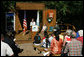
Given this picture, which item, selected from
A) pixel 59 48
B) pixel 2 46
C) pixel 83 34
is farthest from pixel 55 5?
pixel 2 46

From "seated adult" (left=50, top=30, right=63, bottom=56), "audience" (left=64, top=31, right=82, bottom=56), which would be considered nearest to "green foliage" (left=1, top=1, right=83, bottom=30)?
"seated adult" (left=50, top=30, right=63, bottom=56)

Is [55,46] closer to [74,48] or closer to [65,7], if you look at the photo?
[74,48]

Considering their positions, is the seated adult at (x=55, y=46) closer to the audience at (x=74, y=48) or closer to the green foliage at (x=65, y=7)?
the audience at (x=74, y=48)

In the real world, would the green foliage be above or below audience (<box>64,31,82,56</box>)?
above

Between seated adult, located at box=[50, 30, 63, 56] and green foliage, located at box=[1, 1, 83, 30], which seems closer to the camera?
seated adult, located at box=[50, 30, 63, 56]

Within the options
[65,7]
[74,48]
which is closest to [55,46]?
[74,48]

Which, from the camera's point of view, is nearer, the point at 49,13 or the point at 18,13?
the point at 49,13

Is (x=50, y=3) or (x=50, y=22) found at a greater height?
(x=50, y=3)

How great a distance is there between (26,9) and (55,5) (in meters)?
3.10

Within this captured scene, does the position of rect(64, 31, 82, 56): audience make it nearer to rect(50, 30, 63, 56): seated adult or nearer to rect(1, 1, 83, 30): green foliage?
rect(50, 30, 63, 56): seated adult

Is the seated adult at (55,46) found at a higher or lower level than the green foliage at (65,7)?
lower

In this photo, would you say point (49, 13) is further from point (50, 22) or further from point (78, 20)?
point (78, 20)

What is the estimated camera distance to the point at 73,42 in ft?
15.0

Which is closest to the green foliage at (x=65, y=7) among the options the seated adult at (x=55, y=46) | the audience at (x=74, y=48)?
Result: the seated adult at (x=55, y=46)
